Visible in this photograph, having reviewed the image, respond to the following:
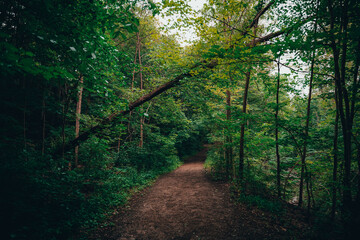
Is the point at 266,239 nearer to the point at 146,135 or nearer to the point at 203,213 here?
the point at 203,213

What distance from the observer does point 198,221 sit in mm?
4074

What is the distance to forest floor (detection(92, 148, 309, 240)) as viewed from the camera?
139 inches

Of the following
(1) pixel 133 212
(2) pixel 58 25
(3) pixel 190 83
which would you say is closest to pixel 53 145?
(1) pixel 133 212

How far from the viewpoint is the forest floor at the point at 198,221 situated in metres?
3.54

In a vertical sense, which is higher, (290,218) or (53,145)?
(53,145)

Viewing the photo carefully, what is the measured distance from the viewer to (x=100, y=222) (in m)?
3.97

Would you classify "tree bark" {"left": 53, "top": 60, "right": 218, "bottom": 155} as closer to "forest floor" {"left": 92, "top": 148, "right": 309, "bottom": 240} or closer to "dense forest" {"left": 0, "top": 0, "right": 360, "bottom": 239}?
"dense forest" {"left": 0, "top": 0, "right": 360, "bottom": 239}

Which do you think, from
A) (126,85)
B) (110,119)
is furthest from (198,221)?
(126,85)

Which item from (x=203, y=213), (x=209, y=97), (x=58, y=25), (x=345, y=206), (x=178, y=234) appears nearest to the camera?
(x=58, y=25)

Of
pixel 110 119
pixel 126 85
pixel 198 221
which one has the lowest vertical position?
pixel 198 221

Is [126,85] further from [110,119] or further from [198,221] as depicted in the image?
[198,221]

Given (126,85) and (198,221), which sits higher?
(126,85)

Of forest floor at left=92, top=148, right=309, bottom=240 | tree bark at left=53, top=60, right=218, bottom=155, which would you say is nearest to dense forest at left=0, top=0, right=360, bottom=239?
tree bark at left=53, top=60, right=218, bottom=155

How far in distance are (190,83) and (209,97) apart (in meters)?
1.29
